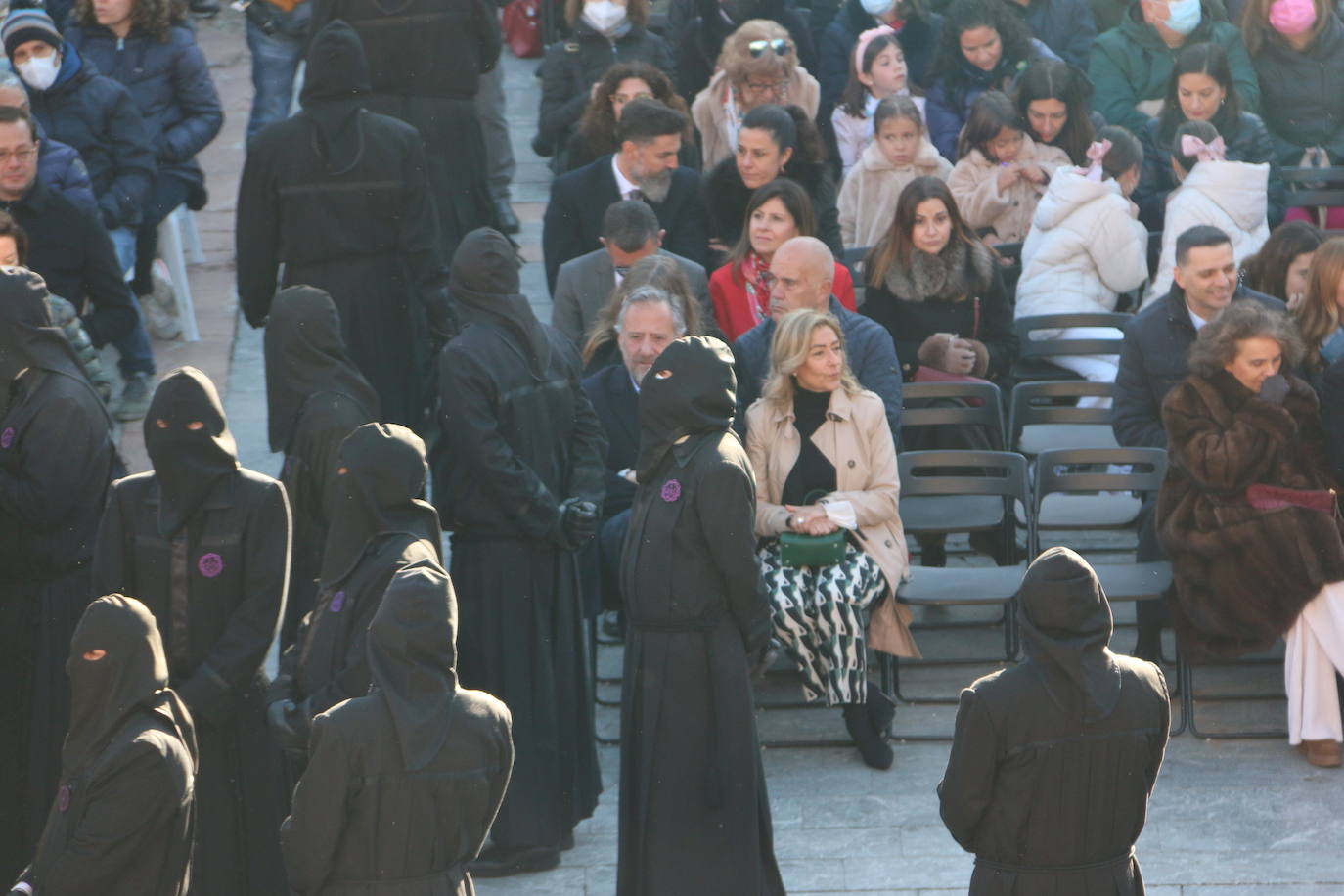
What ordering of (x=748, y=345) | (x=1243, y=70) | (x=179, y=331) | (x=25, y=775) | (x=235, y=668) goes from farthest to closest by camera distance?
(x=1243, y=70) → (x=179, y=331) → (x=748, y=345) → (x=25, y=775) → (x=235, y=668)

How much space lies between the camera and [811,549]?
7.75 metres

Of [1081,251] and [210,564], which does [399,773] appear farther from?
[1081,251]

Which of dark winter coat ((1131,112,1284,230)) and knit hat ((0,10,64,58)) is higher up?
knit hat ((0,10,64,58))

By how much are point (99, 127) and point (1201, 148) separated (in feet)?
19.3

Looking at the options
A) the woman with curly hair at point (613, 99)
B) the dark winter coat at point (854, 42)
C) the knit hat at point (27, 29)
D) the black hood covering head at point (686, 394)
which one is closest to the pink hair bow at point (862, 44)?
the dark winter coat at point (854, 42)

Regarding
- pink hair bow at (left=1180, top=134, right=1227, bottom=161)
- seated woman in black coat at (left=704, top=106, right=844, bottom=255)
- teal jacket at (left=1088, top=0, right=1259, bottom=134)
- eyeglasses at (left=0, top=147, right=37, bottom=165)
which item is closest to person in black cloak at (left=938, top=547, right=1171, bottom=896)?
seated woman in black coat at (left=704, top=106, right=844, bottom=255)

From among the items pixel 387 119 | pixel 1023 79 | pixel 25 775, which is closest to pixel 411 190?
pixel 387 119

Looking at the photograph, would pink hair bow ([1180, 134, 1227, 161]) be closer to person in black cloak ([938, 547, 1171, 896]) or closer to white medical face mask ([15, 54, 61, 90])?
white medical face mask ([15, 54, 61, 90])

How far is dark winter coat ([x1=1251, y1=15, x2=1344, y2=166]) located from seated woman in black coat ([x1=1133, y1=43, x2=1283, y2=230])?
98 centimetres

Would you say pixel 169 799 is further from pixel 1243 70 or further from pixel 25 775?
pixel 1243 70

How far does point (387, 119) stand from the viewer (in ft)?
28.6

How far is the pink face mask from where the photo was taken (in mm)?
12258

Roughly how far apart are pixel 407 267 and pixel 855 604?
8.73 feet

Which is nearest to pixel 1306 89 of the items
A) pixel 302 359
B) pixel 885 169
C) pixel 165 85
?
pixel 885 169
